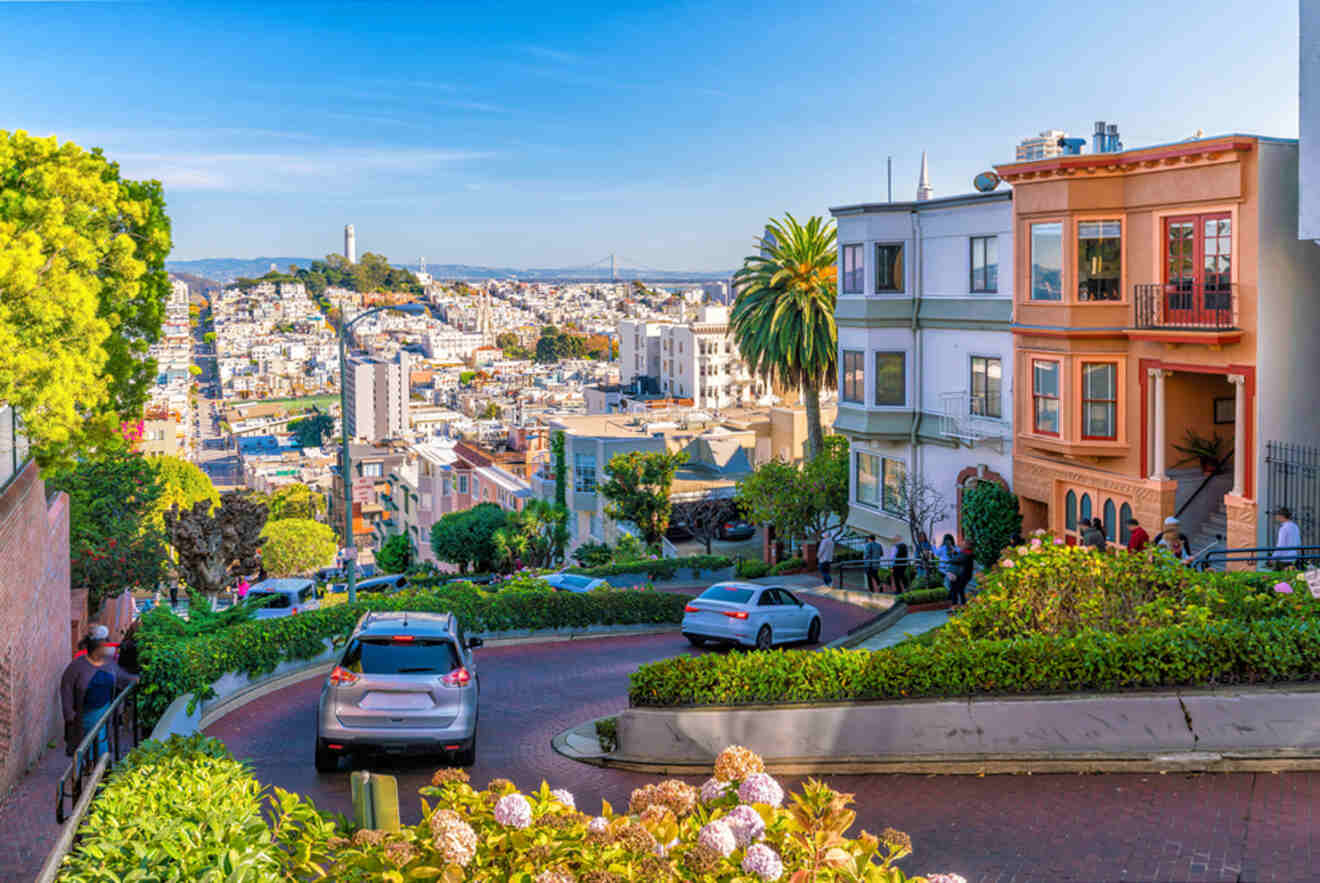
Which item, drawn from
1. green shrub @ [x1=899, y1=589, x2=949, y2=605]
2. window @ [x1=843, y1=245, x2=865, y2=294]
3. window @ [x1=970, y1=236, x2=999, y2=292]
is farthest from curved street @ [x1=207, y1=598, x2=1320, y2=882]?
window @ [x1=843, y1=245, x2=865, y2=294]

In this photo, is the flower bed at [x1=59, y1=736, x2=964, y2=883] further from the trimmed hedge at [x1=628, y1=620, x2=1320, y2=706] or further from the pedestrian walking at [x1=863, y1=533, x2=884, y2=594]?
the pedestrian walking at [x1=863, y1=533, x2=884, y2=594]

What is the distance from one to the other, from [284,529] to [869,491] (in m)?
69.0

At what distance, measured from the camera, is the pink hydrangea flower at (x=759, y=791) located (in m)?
5.32

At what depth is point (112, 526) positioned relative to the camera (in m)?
27.4

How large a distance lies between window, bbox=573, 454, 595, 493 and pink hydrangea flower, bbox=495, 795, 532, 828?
65251 millimetres

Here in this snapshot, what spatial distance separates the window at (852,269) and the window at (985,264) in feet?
12.3

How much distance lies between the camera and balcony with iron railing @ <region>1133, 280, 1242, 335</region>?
24328 millimetres

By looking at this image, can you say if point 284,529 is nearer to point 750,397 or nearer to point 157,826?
point 750,397

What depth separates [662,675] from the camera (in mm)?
12961

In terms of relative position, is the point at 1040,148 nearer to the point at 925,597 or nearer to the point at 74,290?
the point at 925,597

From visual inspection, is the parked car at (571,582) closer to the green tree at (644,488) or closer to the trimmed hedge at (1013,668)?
the green tree at (644,488)

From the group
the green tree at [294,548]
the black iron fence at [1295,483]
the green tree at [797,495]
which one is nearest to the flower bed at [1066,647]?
the black iron fence at [1295,483]

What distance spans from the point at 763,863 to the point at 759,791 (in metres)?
0.53

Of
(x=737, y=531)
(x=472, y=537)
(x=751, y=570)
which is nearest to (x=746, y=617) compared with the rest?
(x=751, y=570)
